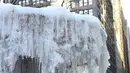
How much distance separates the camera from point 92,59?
9.90 m

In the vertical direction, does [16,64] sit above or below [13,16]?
below

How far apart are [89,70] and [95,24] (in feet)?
Result: 4.19

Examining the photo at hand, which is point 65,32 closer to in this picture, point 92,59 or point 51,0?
point 92,59

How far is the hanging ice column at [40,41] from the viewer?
30.0ft

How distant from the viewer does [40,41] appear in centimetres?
925

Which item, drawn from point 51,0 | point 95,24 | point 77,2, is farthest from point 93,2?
point 95,24

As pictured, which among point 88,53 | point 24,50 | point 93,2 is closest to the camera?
point 24,50

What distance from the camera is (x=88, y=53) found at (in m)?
9.79

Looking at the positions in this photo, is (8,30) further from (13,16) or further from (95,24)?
(95,24)

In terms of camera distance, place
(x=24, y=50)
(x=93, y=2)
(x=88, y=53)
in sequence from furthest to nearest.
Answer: (x=93, y=2) → (x=88, y=53) → (x=24, y=50)

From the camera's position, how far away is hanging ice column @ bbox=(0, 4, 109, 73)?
9.13 meters

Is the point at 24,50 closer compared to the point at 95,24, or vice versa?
the point at 24,50

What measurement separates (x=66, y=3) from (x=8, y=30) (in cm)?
1984

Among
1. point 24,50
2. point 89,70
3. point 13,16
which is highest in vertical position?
point 13,16
